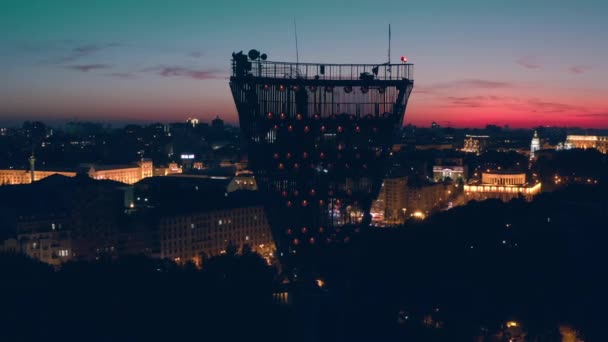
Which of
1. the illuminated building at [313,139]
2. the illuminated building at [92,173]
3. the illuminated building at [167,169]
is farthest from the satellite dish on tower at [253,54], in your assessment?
the illuminated building at [167,169]

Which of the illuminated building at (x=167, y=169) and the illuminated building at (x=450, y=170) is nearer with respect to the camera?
the illuminated building at (x=450, y=170)

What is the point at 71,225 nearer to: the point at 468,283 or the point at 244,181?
the point at 468,283

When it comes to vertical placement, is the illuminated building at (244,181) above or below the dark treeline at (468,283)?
above

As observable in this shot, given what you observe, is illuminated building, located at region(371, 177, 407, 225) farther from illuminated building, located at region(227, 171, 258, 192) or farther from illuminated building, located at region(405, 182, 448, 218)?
illuminated building, located at region(227, 171, 258, 192)

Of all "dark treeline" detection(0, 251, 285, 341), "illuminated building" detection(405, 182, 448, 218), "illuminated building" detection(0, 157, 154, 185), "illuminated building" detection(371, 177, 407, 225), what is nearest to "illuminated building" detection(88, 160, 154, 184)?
"illuminated building" detection(0, 157, 154, 185)

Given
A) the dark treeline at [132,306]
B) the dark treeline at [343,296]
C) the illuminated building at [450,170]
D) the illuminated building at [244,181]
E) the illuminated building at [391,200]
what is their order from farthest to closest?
the illuminated building at [450,170]
the illuminated building at [244,181]
the illuminated building at [391,200]
the dark treeline at [343,296]
the dark treeline at [132,306]

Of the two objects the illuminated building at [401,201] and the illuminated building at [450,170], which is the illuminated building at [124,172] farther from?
the illuminated building at [450,170]

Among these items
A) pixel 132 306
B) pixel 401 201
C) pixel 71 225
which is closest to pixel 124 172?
pixel 401 201
